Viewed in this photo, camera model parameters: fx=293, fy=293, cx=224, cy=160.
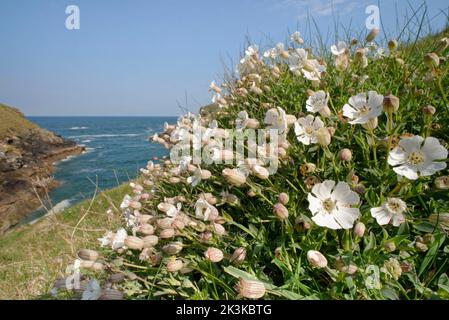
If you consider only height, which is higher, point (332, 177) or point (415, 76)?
point (415, 76)

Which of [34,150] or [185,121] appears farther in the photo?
[34,150]

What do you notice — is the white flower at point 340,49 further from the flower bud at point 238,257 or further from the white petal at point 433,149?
the flower bud at point 238,257

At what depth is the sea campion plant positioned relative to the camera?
2.72 feet

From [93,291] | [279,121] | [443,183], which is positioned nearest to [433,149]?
[443,183]

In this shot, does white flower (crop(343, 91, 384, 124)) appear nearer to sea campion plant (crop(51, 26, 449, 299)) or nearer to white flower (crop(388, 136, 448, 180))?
sea campion plant (crop(51, 26, 449, 299))

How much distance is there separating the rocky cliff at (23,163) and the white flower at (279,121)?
42.4 inches

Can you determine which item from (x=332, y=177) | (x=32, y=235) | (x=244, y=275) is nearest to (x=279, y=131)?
(x=332, y=177)

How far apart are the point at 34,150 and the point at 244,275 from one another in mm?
31311

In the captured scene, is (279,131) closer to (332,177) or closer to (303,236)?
(332,177)

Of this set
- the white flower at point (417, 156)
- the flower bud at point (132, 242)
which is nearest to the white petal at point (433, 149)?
the white flower at point (417, 156)

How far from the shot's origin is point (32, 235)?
768 centimetres

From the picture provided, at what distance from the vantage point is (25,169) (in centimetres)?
1919

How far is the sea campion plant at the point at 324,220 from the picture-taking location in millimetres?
830

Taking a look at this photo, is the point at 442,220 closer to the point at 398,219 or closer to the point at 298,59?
the point at 398,219
